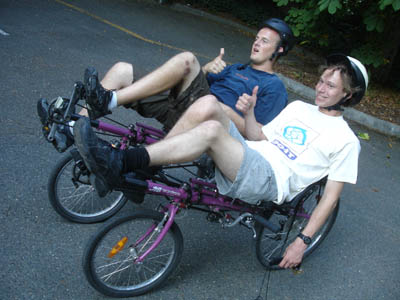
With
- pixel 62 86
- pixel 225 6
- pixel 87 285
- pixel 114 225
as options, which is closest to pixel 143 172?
Result: pixel 114 225

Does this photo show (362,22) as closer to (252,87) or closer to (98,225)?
(252,87)

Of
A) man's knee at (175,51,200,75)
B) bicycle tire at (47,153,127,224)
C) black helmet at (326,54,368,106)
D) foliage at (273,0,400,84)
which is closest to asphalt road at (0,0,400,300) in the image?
bicycle tire at (47,153,127,224)

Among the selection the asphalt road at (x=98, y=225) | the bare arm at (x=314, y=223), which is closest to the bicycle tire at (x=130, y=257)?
the asphalt road at (x=98, y=225)

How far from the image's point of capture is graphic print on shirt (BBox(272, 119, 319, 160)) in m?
2.79

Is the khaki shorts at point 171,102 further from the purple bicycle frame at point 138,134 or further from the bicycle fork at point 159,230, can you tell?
the bicycle fork at point 159,230

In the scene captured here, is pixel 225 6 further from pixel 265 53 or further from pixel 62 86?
pixel 265 53

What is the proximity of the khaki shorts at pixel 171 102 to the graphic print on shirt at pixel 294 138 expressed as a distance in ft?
2.39

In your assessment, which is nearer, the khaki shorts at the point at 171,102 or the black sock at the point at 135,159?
the black sock at the point at 135,159

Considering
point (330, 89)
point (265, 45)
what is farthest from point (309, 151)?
point (265, 45)

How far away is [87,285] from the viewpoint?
250 cm

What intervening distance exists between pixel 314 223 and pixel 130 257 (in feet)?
4.12

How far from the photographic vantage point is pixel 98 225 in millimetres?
3031

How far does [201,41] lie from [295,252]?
739cm

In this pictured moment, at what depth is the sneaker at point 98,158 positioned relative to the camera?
2051 millimetres
